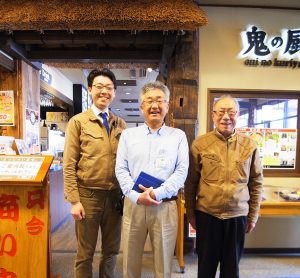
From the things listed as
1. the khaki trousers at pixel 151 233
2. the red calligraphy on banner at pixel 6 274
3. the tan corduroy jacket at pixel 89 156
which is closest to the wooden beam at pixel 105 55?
the tan corduroy jacket at pixel 89 156

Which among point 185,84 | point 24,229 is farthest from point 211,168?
point 24,229

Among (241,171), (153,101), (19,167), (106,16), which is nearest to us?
(153,101)

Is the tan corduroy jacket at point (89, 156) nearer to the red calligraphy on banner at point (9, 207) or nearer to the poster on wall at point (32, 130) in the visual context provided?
the red calligraphy on banner at point (9, 207)

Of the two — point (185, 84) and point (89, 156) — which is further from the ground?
point (185, 84)

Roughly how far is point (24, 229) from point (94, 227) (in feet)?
1.97

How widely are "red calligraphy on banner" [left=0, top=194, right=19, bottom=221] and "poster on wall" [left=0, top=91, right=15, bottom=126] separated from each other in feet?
4.69

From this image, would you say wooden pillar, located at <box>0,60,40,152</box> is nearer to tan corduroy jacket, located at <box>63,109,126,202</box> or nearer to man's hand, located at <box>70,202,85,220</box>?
tan corduroy jacket, located at <box>63,109,126,202</box>

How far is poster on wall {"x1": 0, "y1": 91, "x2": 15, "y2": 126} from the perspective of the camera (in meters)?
3.05

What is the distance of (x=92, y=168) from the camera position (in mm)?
1786

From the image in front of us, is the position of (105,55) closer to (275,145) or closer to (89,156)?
(89,156)

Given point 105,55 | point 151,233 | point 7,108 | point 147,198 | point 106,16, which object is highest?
point 106,16

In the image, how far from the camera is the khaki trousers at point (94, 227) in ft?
5.93

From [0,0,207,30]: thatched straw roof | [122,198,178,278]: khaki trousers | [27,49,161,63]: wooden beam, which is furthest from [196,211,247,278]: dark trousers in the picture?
[27,49,161,63]: wooden beam

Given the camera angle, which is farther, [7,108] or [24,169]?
[7,108]
